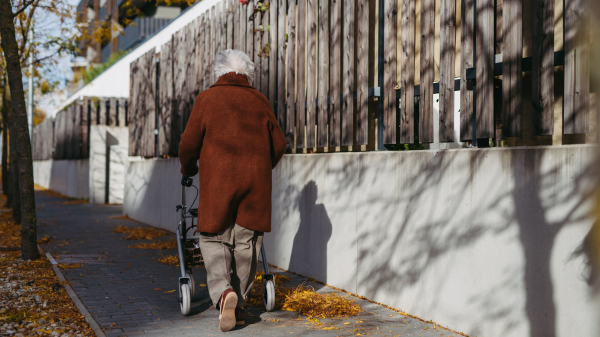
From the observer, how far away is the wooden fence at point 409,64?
146 inches

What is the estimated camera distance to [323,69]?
6.35 meters

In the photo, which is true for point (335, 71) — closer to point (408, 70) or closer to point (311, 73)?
point (311, 73)

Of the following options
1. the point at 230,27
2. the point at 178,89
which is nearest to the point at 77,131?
the point at 178,89

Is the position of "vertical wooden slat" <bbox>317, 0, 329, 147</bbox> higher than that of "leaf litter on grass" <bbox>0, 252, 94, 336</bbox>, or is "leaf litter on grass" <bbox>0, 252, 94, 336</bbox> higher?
"vertical wooden slat" <bbox>317, 0, 329, 147</bbox>

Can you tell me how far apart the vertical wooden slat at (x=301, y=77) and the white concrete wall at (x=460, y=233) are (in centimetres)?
33

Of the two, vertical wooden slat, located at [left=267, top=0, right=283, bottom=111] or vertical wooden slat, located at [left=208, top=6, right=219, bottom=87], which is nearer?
vertical wooden slat, located at [left=267, top=0, right=283, bottom=111]

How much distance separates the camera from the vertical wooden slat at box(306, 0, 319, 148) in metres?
6.53

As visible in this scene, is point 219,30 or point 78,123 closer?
point 219,30

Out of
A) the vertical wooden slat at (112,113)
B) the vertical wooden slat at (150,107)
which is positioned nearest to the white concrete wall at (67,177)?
the vertical wooden slat at (112,113)

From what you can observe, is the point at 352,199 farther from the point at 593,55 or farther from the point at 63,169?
the point at 63,169

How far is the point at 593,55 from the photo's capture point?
3.34m

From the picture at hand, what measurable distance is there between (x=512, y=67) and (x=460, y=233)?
1220 millimetres

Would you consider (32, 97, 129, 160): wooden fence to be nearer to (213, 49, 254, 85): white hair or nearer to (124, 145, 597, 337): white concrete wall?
(124, 145, 597, 337): white concrete wall

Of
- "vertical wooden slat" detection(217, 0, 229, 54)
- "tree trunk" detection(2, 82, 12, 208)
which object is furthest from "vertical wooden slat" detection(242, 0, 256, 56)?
"tree trunk" detection(2, 82, 12, 208)
